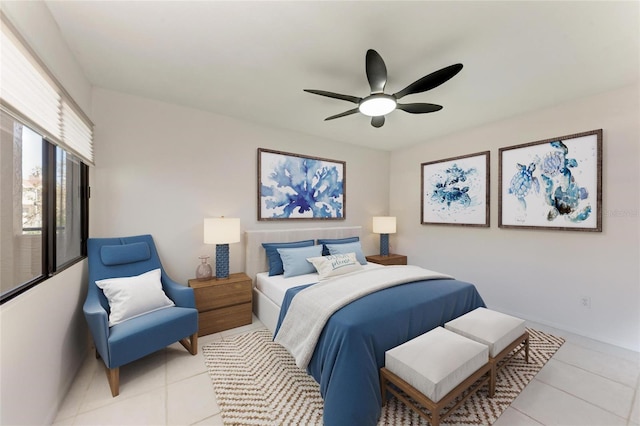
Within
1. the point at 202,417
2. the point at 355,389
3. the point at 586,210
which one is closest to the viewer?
the point at 355,389

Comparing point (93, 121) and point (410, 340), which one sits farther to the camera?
point (93, 121)

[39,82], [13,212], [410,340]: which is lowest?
[410,340]

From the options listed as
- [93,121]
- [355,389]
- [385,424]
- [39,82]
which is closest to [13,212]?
[39,82]

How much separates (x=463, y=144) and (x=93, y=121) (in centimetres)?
465

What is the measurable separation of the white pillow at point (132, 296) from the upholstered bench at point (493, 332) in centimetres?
257

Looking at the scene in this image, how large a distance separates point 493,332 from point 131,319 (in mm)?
2929

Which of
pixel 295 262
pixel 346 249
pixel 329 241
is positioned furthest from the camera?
pixel 329 241

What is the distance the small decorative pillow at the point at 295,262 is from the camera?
10.2ft

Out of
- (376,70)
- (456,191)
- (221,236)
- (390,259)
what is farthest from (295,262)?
(456,191)

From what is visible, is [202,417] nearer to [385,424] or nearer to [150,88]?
[385,424]

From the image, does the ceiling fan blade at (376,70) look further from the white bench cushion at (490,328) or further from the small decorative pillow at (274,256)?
the small decorative pillow at (274,256)

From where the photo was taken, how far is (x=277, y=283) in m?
2.88

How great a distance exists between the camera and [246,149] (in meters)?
3.43

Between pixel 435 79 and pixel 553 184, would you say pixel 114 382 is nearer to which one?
pixel 435 79
